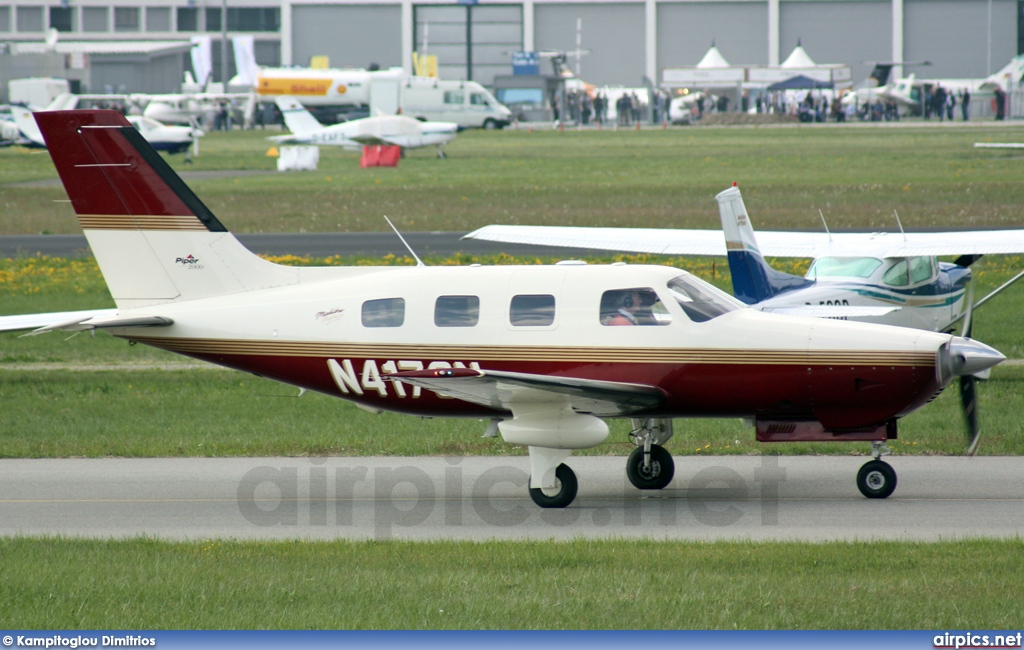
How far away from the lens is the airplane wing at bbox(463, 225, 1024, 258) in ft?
55.4

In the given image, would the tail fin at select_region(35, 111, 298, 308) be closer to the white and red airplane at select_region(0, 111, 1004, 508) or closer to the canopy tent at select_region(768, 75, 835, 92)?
the white and red airplane at select_region(0, 111, 1004, 508)

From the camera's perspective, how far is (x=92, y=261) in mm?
28469

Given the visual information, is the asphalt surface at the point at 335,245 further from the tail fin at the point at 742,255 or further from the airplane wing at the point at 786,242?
the tail fin at the point at 742,255

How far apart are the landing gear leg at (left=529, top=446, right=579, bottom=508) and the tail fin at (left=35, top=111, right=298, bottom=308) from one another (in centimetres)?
299

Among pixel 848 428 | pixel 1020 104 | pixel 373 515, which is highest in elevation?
pixel 1020 104

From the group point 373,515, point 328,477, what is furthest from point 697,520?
point 328,477

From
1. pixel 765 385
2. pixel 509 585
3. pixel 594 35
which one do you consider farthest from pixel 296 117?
pixel 594 35

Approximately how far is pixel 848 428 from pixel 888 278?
691 centimetres

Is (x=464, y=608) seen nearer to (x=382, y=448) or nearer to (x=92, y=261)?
(x=382, y=448)

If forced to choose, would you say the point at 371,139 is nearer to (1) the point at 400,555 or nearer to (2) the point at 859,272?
(2) the point at 859,272

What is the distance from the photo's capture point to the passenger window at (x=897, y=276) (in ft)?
55.5

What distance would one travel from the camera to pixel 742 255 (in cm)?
1628

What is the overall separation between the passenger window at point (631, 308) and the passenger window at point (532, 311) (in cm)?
46

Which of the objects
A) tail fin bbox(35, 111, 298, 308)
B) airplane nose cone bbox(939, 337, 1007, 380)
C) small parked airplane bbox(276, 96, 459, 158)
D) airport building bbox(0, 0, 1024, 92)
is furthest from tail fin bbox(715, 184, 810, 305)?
airport building bbox(0, 0, 1024, 92)
